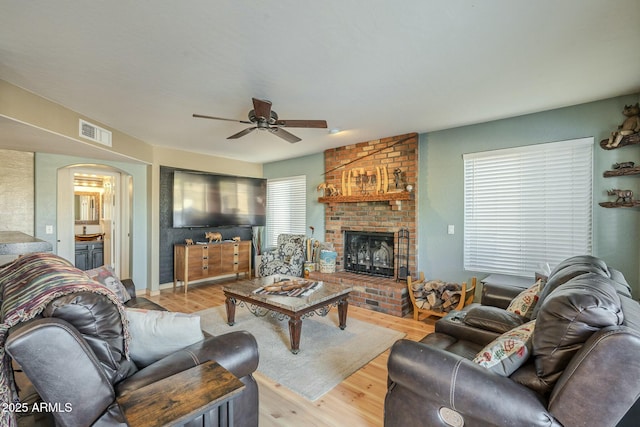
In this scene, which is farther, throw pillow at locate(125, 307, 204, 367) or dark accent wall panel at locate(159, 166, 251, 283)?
dark accent wall panel at locate(159, 166, 251, 283)

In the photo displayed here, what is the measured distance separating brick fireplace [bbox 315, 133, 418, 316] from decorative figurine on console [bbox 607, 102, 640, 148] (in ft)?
6.68

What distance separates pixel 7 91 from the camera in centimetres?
242

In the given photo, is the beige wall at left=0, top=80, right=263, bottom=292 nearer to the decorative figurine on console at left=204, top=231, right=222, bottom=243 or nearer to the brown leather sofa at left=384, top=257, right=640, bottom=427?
the decorative figurine on console at left=204, top=231, right=222, bottom=243

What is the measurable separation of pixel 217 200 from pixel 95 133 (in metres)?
2.33

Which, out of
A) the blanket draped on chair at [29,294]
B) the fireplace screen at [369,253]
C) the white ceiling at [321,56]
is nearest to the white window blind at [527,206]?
the white ceiling at [321,56]

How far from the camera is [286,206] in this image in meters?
6.02

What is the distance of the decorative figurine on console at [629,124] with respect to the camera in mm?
2690

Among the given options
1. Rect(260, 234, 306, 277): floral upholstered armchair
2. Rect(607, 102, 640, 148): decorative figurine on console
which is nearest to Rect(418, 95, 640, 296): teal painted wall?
Rect(607, 102, 640, 148): decorative figurine on console

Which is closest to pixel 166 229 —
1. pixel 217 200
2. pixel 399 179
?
pixel 217 200

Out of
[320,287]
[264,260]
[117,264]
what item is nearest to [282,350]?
[320,287]

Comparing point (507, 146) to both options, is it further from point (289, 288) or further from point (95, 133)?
point (95, 133)

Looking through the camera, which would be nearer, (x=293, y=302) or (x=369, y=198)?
(x=293, y=302)

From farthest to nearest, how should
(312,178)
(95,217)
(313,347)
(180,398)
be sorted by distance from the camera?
(95,217) → (312,178) → (313,347) → (180,398)

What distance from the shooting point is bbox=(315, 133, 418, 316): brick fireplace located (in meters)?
4.02
